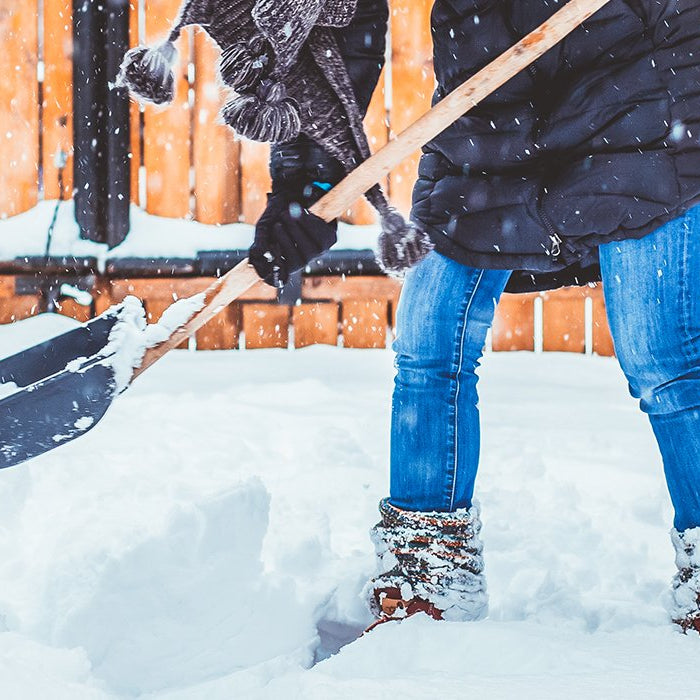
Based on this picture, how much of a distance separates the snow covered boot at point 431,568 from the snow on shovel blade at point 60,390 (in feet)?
1.70

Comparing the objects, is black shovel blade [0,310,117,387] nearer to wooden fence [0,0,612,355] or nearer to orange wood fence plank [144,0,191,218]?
wooden fence [0,0,612,355]

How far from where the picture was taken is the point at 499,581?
1.57 meters

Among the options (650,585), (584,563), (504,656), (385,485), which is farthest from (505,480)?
(504,656)

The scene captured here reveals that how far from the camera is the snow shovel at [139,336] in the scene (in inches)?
44.2

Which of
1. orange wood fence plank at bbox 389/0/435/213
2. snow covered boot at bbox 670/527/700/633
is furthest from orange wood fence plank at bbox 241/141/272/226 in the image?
snow covered boot at bbox 670/527/700/633

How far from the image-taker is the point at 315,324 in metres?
3.58

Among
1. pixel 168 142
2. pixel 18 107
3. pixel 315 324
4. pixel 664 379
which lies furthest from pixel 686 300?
pixel 18 107

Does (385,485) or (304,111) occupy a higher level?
(304,111)

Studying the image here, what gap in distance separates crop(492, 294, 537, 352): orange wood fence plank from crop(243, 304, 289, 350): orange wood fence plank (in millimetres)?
961

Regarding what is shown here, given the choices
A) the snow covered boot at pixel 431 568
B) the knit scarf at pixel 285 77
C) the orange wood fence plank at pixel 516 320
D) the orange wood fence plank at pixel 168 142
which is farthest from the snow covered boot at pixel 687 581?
the orange wood fence plank at pixel 168 142

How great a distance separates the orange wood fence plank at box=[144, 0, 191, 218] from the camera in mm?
3504

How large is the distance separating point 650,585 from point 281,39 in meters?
1.22

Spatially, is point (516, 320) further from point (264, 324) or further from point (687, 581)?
point (687, 581)

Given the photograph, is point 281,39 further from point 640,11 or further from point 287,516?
point 287,516
